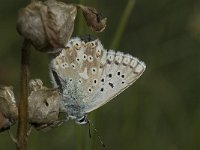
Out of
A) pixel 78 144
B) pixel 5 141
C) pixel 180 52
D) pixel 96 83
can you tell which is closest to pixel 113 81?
pixel 96 83

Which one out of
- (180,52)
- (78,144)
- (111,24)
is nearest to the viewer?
(78,144)

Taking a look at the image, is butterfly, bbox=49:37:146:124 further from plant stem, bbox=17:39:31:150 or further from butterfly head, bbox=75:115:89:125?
plant stem, bbox=17:39:31:150

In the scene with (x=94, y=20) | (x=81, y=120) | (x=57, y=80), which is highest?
(x=94, y=20)

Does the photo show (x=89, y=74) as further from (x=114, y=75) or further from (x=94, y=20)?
(x=94, y=20)

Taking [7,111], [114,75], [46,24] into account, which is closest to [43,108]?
[7,111]

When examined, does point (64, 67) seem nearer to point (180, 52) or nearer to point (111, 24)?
point (180, 52)

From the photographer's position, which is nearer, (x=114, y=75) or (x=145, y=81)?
(x=114, y=75)

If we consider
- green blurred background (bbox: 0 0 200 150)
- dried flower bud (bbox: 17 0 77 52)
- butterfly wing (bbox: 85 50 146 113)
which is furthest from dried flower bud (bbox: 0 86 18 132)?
→ green blurred background (bbox: 0 0 200 150)
